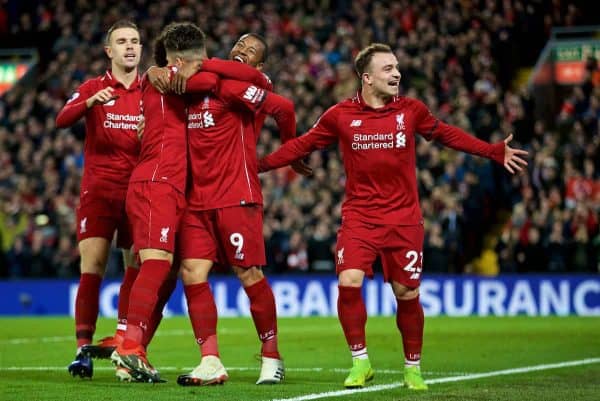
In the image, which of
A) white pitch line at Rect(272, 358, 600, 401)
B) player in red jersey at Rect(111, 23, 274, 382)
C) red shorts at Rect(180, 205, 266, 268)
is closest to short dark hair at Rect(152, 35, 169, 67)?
player in red jersey at Rect(111, 23, 274, 382)

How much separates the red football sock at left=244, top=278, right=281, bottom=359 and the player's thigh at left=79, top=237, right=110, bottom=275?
4.76 ft

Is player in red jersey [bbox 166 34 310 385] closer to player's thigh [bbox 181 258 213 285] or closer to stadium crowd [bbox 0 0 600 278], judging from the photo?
player's thigh [bbox 181 258 213 285]

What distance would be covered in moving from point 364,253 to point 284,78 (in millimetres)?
16600

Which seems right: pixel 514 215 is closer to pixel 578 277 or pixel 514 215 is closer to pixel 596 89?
pixel 578 277

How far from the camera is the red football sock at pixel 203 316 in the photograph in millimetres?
9047

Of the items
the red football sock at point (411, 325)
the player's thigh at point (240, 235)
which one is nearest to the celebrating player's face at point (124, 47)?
the player's thigh at point (240, 235)

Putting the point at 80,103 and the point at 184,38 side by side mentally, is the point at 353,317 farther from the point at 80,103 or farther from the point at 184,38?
the point at 80,103

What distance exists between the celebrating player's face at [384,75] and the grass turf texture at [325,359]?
2.03 m

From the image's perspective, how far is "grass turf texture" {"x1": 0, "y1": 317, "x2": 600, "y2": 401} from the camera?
27.8 feet

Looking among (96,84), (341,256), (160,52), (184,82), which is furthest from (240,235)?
(96,84)

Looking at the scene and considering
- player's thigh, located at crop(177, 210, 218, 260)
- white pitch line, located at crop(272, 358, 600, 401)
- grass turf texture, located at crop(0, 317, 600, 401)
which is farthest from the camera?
player's thigh, located at crop(177, 210, 218, 260)

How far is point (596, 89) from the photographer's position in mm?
23469

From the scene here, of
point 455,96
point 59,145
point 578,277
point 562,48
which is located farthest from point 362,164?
point 562,48

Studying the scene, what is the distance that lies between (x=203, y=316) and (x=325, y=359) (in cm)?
287
